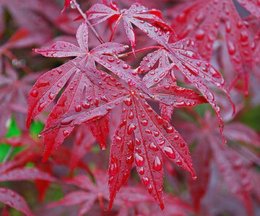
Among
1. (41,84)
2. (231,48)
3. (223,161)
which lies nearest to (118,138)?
(41,84)

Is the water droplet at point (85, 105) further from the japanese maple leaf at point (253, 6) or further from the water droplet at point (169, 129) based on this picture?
the japanese maple leaf at point (253, 6)

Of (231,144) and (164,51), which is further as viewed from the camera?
(231,144)

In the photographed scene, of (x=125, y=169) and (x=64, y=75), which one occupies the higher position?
(x=64, y=75)

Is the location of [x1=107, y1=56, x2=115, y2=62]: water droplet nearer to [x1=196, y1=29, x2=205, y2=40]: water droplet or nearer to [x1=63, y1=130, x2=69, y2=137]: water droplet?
[x1=63, y1=130, x2=69, y2=137]: water droplet

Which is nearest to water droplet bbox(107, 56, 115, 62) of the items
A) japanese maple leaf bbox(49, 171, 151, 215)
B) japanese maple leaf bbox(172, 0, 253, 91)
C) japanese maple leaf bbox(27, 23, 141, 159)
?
japanese maple leaf bbox(27, 23, 141, 159)

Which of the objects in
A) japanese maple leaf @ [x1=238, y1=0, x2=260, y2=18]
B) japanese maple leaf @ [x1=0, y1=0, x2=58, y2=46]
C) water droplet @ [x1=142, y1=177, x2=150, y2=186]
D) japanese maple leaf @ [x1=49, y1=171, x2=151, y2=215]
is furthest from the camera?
japanese maple leaf @ [x1=0, y1=0, x2=58, y2=46]

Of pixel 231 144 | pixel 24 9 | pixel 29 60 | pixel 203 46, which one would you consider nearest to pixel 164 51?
pixel 203 46

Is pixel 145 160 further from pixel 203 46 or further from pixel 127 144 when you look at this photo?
pixel 203 46

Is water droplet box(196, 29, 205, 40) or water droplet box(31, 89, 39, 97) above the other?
water droplet box(31, 89, 39, 97)
